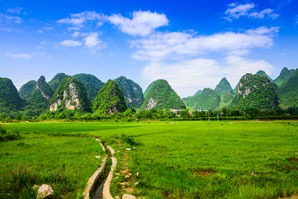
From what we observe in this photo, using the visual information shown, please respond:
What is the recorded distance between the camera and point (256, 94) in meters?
152

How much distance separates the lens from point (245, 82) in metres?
166

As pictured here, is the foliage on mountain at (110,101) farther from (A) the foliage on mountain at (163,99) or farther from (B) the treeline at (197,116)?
(A) the foliage on mountain at (163,99)

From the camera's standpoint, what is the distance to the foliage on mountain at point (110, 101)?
127875mm

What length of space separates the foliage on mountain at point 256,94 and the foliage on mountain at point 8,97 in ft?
467

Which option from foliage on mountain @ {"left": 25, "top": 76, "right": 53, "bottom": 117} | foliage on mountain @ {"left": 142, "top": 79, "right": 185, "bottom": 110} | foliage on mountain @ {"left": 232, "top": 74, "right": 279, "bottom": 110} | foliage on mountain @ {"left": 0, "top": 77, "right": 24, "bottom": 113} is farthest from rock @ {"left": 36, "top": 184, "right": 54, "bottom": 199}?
foliage on mountain @ {"left": 142, "top": 79, "right": 185, "bottom": 110}

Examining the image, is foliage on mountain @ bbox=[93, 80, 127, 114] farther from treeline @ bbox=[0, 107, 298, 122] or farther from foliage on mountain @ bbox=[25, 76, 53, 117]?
foliage on mountain @ bbox=[25, 76, 53, 117]

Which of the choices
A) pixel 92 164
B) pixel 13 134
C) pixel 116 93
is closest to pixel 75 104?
pixel 116 93

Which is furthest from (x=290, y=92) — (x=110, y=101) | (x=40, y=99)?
(x=40, y=99)

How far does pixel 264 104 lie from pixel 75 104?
115m

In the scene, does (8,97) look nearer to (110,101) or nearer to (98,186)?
(110,101)

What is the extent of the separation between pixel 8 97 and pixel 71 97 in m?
44.5

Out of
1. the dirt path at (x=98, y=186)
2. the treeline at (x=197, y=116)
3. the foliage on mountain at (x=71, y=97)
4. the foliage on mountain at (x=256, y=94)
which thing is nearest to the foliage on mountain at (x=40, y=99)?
the foliage on mountain at (x=71, y=97)

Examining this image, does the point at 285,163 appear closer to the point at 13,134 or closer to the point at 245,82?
the point at 13,134

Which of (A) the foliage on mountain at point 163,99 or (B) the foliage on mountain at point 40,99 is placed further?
(A) the foliage on mountain at point 163,99
